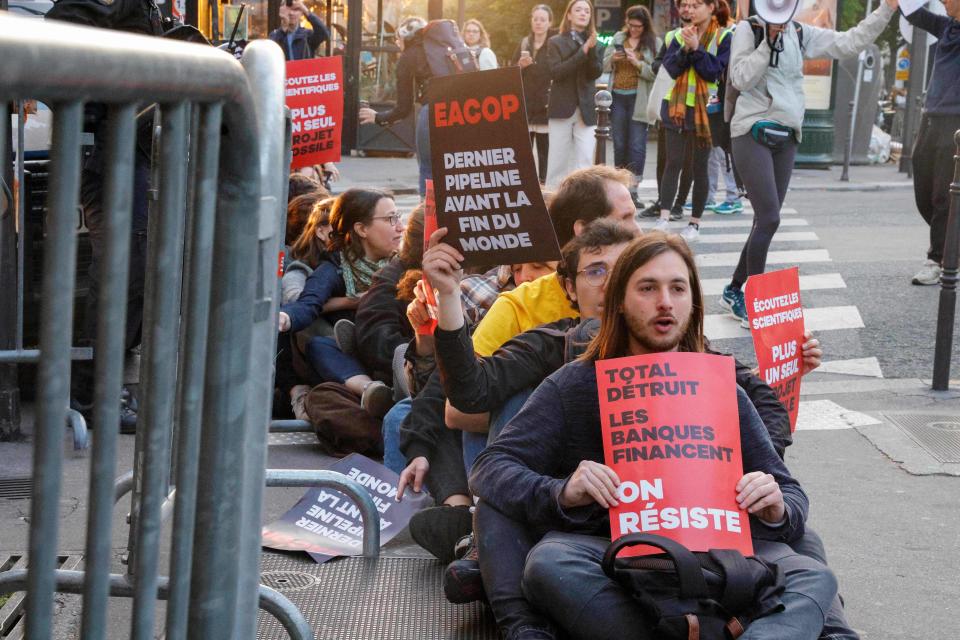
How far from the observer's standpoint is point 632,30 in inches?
542

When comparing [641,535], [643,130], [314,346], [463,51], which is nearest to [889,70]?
[643,130]

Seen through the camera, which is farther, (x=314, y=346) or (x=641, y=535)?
(x=314, y=346)

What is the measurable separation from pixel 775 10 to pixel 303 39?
628cm

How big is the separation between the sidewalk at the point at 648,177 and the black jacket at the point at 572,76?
2940mm

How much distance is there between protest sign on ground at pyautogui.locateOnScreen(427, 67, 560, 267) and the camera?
3824mm

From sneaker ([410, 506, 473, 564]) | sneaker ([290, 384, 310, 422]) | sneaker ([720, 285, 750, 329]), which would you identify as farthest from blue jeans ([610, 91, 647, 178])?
sneaker ([410, 506, 473, 564])

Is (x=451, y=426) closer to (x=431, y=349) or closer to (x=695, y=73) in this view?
(x=431, y=349)

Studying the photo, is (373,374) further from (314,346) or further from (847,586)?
(847,586)

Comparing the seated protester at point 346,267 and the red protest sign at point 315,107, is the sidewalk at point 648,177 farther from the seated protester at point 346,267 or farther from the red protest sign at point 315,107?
the seated protester at point 346,267

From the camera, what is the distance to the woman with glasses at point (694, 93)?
11.1 metres

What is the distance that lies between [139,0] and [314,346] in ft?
5.43

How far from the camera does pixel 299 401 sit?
613 centimetres

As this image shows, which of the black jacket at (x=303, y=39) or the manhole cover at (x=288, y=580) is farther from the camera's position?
the black jacket at (x=303, y=39)

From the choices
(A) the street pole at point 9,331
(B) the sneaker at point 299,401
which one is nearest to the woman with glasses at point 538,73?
(B) the sneaker at point 299,401
